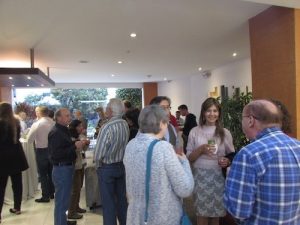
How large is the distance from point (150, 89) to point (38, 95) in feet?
15.7

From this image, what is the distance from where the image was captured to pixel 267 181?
1.35 metres

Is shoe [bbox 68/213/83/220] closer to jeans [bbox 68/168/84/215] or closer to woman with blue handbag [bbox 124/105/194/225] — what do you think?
jeans [bbox 68/168/84/215]

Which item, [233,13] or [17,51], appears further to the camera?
[17,51]

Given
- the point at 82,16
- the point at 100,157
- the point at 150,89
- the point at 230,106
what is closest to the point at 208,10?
the point at 230,106

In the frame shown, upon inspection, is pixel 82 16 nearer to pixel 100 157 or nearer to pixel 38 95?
pixel 100 157

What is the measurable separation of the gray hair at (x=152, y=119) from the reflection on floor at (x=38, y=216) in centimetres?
246

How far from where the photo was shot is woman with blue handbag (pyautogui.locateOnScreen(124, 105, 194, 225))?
1.77m

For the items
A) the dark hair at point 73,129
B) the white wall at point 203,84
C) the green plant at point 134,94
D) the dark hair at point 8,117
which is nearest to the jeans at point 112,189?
the dark hair at point 73,129

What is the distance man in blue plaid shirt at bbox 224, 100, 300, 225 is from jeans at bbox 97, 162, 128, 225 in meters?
1.72

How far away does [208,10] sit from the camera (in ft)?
12.0

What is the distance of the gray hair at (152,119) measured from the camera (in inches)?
74.7

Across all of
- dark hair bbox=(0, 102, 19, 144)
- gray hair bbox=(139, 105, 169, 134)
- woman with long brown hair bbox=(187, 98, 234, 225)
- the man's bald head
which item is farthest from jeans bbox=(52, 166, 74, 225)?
the man's bald head

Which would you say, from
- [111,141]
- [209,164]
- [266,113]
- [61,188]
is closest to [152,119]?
[266,113]

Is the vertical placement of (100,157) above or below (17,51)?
below
